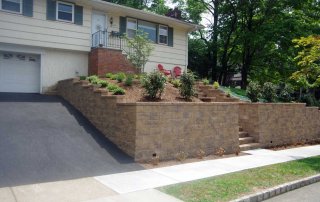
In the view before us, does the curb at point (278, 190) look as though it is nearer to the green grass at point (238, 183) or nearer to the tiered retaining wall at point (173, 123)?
the green grass at point (238, 183)

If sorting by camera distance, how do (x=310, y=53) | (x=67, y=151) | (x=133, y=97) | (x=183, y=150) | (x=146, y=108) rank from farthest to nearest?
(x=310, y=53) < (x=133, y=97) < (x=183, y=150) < (x=146, y=108) < (x=67, y=151)

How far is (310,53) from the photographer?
13.6 meters

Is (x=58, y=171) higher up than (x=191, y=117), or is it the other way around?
(x=191, y=117)

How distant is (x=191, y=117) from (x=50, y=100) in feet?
22.6

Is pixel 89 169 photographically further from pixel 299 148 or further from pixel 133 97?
pixel 299 148

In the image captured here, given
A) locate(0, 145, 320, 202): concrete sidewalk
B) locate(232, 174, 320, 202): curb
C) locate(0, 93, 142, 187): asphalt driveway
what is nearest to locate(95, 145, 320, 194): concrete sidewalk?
locate(0, 145, 320, 202): concrete sidewalk

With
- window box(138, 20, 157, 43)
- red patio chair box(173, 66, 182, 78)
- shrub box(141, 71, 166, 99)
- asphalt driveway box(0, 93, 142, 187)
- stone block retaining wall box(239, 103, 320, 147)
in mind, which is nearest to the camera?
asphalt driveway box(0, 93, 142, 187)

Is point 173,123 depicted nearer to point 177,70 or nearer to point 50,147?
point 50,147

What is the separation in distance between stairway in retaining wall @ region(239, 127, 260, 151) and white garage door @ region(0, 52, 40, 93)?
10.3m

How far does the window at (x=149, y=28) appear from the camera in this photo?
19577 mm

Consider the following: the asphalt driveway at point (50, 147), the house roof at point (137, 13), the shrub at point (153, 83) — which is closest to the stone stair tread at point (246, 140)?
the shrub at point (153, 83)

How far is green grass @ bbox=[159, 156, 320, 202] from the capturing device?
659 cm

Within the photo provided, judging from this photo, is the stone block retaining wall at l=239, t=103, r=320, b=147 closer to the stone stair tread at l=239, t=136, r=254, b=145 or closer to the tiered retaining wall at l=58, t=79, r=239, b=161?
the stone stair tread at l=239, t=136, r=254, b=145

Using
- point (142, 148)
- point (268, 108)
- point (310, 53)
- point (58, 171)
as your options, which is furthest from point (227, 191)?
point (310, 53)
